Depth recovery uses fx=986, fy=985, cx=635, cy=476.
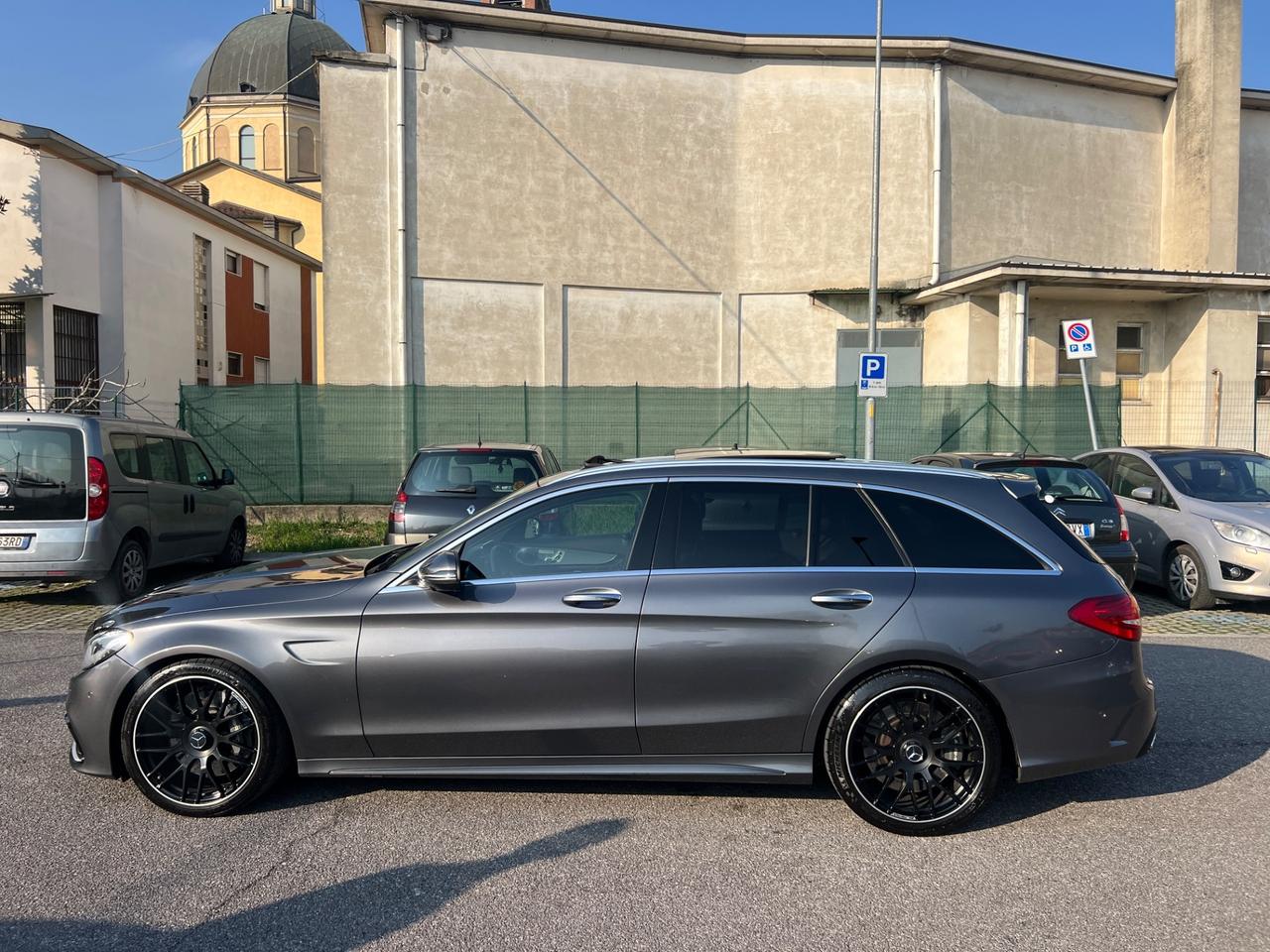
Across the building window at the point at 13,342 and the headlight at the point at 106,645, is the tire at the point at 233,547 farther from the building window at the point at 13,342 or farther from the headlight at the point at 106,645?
the building window at the point at 13,342

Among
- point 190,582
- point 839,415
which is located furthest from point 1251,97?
point 190,582

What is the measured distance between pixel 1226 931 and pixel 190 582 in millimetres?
4659

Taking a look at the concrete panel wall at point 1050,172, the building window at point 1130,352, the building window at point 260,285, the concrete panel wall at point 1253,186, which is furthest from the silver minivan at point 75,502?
the concrete panel wall at point 1253,186

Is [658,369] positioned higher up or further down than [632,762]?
higher up

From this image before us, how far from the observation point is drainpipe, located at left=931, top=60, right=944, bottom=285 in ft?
70.6

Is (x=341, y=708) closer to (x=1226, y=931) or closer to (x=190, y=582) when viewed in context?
(x=190, y=582)

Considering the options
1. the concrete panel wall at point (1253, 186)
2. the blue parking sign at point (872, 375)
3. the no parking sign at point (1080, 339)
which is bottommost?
the blue parking sign at point (872, 375)

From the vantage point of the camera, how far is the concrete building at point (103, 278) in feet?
62.5

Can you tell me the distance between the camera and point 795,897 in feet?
11.9

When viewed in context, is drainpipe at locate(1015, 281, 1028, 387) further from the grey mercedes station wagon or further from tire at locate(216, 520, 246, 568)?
the grey mercedes station wagon

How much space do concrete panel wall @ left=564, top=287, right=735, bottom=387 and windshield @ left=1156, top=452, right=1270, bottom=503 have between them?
12842 mm

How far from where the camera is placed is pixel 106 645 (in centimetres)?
446

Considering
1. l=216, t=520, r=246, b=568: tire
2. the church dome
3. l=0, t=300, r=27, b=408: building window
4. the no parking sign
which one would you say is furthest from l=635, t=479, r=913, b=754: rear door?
the church dome

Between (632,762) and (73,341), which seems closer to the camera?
(632,762)
